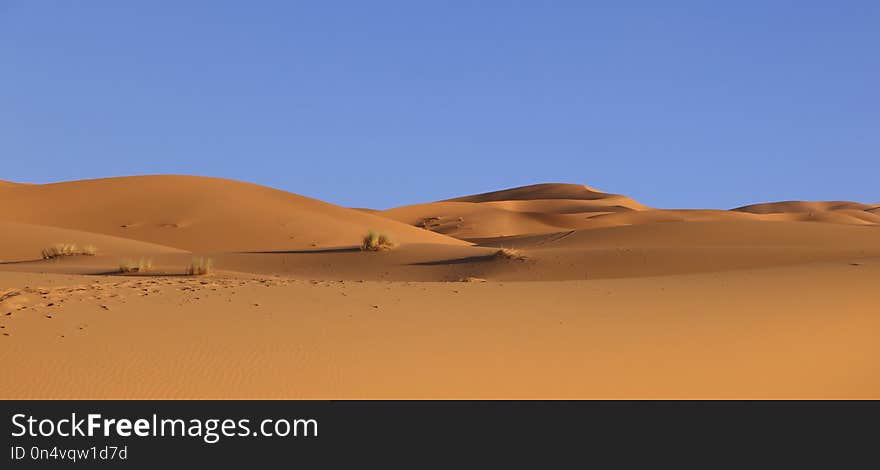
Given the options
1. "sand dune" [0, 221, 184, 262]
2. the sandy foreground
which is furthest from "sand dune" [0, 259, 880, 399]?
"sand dune" [0, 221, 184, 262]

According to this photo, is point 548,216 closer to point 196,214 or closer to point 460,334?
point 196,214

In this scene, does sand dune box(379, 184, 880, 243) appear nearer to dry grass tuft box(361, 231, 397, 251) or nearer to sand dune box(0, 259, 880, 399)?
dry grass tuft box(361, 231, 397, 251)

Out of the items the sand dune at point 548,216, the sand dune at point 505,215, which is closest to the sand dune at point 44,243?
the sand dune at point 548,216

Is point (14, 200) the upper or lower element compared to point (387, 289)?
upper
